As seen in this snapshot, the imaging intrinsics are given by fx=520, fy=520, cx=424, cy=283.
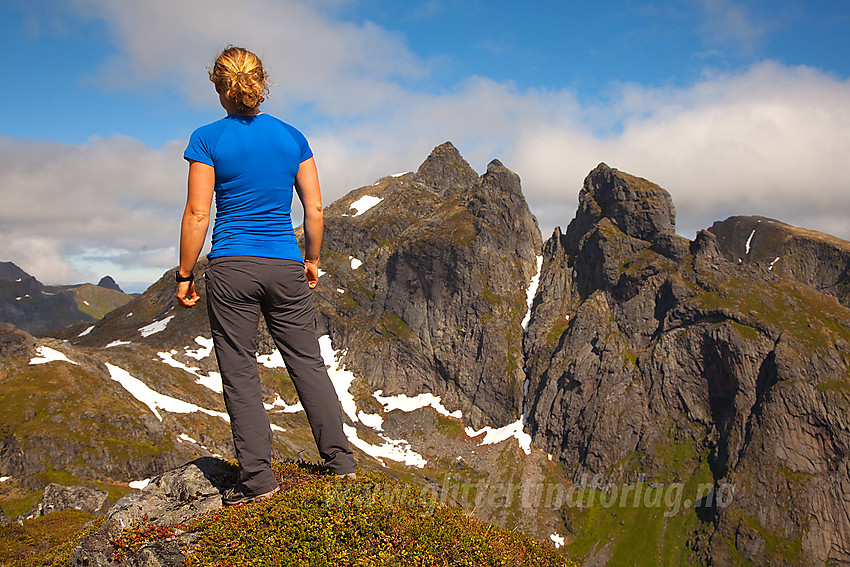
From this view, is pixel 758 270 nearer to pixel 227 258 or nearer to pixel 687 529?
pixel 687 529

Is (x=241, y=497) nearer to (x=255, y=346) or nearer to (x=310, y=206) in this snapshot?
(x=255, y=346)

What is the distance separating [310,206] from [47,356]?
144292mm

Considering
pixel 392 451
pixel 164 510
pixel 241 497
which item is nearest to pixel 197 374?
pixel 392 451

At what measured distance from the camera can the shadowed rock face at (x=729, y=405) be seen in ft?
487

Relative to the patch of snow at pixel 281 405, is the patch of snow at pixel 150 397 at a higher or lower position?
higher

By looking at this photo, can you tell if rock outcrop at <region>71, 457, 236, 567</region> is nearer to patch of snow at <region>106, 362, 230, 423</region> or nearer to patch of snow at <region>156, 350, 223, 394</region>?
patch of snow at <region>106, 362, 230, 423</region>

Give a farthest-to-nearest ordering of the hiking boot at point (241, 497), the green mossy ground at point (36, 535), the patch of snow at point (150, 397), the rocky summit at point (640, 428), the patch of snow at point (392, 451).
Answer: the patch of snow at point (392, 451), the patch of snow at point (150, 397), the rocky summit at point (640, 428), the green mossy ground at point (36, 535), the hiking boot at point (241, 497)

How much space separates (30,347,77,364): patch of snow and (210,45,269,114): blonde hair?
14099 cm

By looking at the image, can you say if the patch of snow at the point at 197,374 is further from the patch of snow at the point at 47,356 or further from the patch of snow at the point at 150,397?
the patch of snow at the point at 47,356

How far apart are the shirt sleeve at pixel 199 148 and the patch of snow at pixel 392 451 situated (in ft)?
602

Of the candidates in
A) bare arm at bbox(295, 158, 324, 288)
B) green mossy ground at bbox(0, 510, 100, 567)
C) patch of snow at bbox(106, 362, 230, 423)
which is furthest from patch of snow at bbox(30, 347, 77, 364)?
bare arm at bbox(295, 158, 324, 288)

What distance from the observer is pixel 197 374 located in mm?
178250

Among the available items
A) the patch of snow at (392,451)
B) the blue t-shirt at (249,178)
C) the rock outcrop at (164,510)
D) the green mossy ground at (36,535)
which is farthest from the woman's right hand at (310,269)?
the patch of snow at (392,451)

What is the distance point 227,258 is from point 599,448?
193 metres
